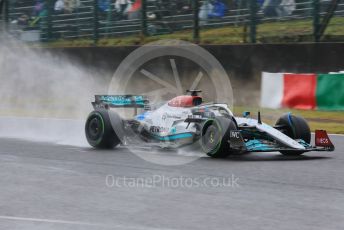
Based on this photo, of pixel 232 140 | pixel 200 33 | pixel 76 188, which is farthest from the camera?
pixel 200 33

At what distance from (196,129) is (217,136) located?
0.65m

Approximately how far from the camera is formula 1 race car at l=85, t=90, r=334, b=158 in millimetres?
9523

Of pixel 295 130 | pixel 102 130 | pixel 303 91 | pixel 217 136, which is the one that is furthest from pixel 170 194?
pixel 303 91

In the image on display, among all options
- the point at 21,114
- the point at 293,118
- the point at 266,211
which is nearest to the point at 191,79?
the point at 21,114

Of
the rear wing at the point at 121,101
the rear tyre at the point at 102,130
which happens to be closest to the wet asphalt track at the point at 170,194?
the rear tyre at the point at 102,130

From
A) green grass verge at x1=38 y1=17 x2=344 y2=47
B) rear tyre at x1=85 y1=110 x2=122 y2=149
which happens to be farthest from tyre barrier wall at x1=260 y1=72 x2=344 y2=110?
rear tyre at x1=85 y1=110 x2=122 y2=149

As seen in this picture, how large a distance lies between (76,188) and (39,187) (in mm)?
460

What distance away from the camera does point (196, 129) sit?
33.1ft

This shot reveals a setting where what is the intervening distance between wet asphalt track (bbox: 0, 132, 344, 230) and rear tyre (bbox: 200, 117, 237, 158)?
148 mm

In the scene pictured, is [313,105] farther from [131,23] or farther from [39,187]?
[39,187]

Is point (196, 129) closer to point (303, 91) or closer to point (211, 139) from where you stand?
point (211, 139)

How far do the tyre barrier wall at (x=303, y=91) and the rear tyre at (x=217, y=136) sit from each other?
6810 millimetres

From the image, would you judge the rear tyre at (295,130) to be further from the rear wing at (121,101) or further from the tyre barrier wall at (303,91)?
the tyre barrier wall at (303,91)

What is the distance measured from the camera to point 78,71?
21594mm
